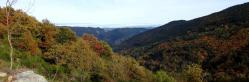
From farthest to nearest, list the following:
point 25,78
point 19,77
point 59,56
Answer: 1. point 59,56
2. point 19,77
3. point 25,78

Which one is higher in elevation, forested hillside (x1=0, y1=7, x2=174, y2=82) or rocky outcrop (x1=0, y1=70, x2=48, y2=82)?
rocky outcrop (x1=0, y1=70, x2=48, y2=82)

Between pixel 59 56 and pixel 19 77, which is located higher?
pixel 19 77

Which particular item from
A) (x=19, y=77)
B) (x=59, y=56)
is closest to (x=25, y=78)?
(x=19, y=77)

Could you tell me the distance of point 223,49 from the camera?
4072 inches

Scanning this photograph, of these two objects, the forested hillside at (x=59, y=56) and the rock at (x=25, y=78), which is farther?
the forested hillside at (x=59, y=56)

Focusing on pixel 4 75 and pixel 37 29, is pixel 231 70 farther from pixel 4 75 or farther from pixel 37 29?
pixel 4 75

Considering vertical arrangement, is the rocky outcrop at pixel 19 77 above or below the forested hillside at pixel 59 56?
above

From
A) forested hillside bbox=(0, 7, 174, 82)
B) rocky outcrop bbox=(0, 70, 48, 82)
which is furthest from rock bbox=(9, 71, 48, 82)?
forested hillside bbox=(0, 7, 174, 82)

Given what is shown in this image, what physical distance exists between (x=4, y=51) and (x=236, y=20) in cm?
12613

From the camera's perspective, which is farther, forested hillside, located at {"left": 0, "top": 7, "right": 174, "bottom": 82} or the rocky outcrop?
forested hillside, located at {"left": 0, "top": 7, "right": 174, "bottom": 82}

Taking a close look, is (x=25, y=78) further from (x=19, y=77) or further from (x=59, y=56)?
(x=59, y=56)

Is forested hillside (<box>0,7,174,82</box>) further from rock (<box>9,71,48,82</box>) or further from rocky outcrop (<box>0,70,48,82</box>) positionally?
rock (<box>9,71,48,82</box>)

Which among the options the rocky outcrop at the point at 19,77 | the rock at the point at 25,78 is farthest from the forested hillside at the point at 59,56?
the rock at the point at 25,78

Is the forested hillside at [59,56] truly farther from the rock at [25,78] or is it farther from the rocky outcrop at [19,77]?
the rock at [25,78]
